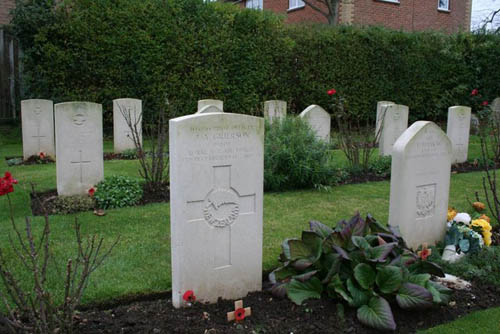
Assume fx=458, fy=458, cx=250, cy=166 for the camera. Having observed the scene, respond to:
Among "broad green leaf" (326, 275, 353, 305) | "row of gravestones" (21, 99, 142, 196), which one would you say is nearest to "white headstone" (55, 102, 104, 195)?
"row of gravestones" (21, 99, 142, 196)

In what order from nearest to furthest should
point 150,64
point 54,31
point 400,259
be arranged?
point 400,259, point 54,31, point 150,64

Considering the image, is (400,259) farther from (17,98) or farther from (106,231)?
(17,98)

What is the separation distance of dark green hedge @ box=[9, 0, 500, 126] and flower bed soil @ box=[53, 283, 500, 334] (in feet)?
31.2

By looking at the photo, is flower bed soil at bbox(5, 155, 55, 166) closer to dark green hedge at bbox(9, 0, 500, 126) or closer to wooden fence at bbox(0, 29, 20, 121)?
dark green hedge at bbox(9, 0, 500, 126)

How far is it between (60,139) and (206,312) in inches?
162

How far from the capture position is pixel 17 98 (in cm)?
1247

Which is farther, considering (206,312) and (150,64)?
(150,64)

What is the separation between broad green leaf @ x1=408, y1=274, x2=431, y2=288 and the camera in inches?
134

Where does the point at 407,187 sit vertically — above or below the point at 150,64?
below

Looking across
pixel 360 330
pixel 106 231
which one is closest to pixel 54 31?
pixel 106 231

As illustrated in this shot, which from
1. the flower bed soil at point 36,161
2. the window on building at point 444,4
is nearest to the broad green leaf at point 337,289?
the flower bed soil at point 36,161

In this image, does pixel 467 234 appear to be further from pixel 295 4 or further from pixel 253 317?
pixel 295 4

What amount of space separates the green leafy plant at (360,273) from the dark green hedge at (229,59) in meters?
9.67

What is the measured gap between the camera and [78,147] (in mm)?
6465
